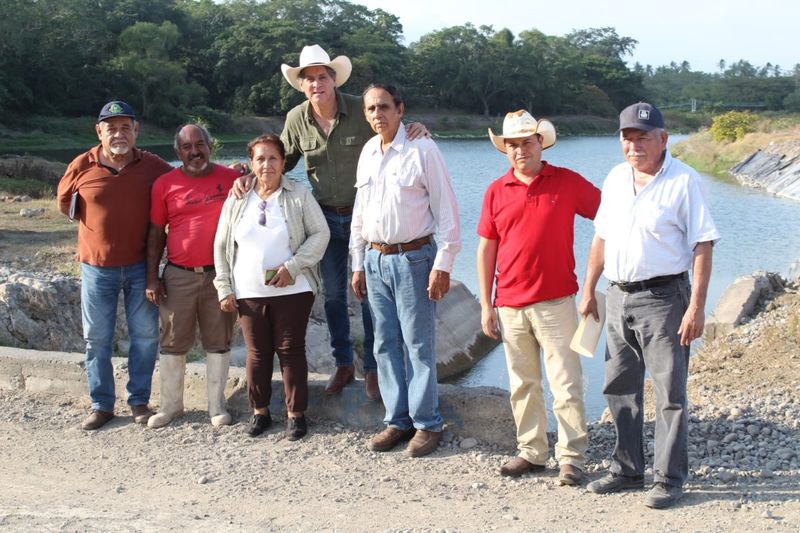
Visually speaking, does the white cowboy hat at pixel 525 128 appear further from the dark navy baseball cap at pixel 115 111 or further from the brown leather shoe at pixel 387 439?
the dark navy baseball cap at pixel 115 111

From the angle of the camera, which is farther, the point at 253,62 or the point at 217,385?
the point at 253,62

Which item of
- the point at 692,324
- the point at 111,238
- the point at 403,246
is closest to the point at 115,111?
the point at 111,238

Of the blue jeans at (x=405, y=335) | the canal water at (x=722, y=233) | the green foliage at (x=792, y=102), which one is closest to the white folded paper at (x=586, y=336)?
the blue jeans at (x=405, y=335)

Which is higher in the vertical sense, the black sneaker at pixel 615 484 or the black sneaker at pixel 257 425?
the black sneaker at pixel 615 484

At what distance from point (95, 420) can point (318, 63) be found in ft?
8.75

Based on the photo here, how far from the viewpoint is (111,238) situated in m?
5.93

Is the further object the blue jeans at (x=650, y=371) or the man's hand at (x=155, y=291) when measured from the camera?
the man's hand at (x=155, y=291)

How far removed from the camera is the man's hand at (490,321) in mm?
5102

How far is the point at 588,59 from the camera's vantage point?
324 feet

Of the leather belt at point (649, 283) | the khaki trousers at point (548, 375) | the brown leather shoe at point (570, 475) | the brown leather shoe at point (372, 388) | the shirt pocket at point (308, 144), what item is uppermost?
the shirt pocket at point (308, 144)

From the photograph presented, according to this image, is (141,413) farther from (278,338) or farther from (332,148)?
(332,148)

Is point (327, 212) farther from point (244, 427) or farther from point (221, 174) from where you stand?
point (244, 427)

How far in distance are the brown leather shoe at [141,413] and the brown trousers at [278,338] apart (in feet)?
2.86

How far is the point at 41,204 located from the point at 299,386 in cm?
1379
